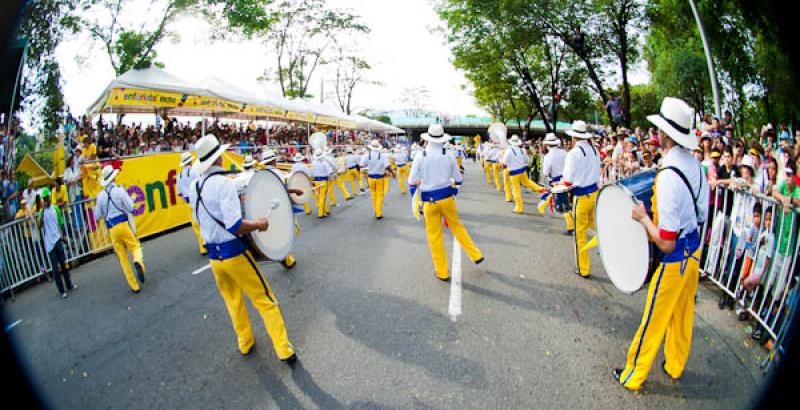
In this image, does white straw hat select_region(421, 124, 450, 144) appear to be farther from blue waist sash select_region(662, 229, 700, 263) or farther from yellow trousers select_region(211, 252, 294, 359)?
blue waist sash select_region(662, 229, 700, 263)

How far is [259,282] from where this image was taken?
347cm

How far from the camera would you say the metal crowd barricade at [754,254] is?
346 centimetres

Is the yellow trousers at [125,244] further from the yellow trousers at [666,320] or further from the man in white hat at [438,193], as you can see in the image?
the yellow trousers at [666,320]

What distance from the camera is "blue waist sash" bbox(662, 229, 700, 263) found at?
2.72m

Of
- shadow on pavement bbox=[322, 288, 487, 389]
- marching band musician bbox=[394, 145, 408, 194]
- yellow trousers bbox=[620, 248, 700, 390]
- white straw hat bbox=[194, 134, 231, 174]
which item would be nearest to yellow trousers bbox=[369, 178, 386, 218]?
marching band musician bbox=[394, 145, 408, 194]

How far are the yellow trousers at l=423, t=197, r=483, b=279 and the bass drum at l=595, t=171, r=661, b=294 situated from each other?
6.83 feet

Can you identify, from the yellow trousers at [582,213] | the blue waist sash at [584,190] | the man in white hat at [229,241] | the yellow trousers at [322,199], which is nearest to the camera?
the man in white hat at [229,241]

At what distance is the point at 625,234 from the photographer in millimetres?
3189

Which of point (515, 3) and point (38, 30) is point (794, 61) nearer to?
point (515, 3)

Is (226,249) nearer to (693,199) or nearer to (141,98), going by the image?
(693,199)

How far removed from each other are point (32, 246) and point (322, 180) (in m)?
5.98

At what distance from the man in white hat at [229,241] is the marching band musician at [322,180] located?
6.63 m

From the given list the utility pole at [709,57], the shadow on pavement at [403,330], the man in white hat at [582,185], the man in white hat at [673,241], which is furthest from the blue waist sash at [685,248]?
the utility pole at [709,57]

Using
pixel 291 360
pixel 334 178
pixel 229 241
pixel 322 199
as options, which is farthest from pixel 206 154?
pixel 334 178
